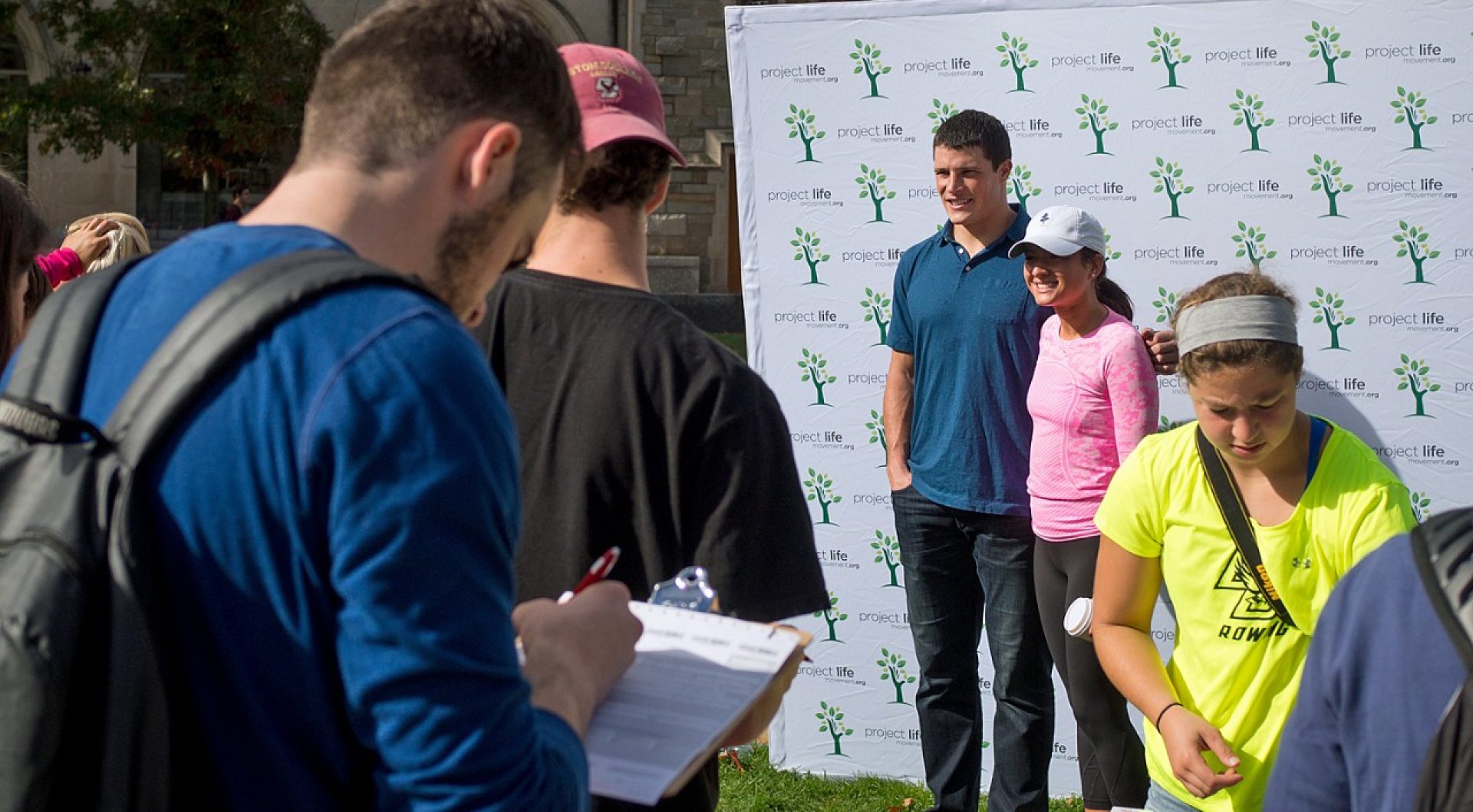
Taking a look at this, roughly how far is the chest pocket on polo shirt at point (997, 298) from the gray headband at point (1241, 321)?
1.51m

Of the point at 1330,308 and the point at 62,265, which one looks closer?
the point at 62,265

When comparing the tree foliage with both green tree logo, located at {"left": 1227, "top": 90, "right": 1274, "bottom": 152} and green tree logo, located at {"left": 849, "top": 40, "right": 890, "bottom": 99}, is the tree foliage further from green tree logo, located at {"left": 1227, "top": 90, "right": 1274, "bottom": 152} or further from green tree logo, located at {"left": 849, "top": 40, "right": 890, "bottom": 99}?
green tree logo, located at {"left": 1227, "top": 90, "right": 1274, "bottom": 152}

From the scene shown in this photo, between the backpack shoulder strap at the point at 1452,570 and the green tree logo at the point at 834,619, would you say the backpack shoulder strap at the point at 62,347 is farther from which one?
the green tree logo at the point at 834,619

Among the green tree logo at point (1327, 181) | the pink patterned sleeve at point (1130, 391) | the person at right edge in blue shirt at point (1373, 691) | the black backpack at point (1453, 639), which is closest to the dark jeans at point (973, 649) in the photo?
the pink patterned sleeve at point (1130, 391)

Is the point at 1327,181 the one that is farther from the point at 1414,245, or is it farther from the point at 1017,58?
the point at 1017,58

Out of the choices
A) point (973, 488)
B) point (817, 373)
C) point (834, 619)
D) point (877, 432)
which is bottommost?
point (834, 619)

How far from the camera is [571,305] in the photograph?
2055 mm

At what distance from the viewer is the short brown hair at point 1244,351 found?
239 centimetres

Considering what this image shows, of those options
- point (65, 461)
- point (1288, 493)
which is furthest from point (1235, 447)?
point (65, 461)

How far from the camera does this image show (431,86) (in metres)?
1.14

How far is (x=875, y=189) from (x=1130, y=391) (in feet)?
4.14

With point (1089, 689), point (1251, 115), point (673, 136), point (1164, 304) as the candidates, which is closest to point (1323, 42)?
point (1251, 115)

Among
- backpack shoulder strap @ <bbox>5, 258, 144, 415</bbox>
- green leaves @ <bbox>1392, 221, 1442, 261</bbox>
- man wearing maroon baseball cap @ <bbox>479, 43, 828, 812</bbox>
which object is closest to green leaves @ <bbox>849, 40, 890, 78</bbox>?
green leaves @ <bbox>1392, 221, 1442, 261</bbox>

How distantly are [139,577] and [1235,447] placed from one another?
6.23 ft
